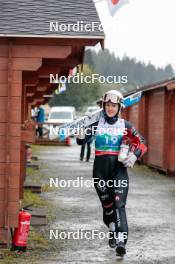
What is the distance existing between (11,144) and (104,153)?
42.3 inches

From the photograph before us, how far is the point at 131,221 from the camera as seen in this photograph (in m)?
11.6

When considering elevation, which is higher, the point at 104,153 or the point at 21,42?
the point at 21,42

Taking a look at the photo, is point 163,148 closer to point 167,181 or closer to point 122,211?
point 167,181

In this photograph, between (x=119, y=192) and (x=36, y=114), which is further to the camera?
(x=36, y=114)

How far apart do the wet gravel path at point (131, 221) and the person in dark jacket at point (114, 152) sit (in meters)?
0.39

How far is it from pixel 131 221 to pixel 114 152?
306 centimetres

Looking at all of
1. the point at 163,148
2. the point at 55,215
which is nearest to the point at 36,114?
the point at 163,148

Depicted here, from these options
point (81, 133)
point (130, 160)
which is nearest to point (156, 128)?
point (81, 133)

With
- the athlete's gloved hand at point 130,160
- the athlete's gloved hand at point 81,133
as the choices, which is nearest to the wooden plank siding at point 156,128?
the athlete's gloved hand at point 81,133

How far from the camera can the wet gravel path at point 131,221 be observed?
8.56 m

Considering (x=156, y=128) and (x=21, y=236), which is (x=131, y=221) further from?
(x=156, y=128)

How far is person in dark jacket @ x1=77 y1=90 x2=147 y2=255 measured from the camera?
8.74 meters

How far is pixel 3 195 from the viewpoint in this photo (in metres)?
8.76

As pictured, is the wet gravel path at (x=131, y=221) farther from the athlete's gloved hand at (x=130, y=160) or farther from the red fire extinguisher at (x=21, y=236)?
the athlete's gloved hand at (x=130, y=160)
